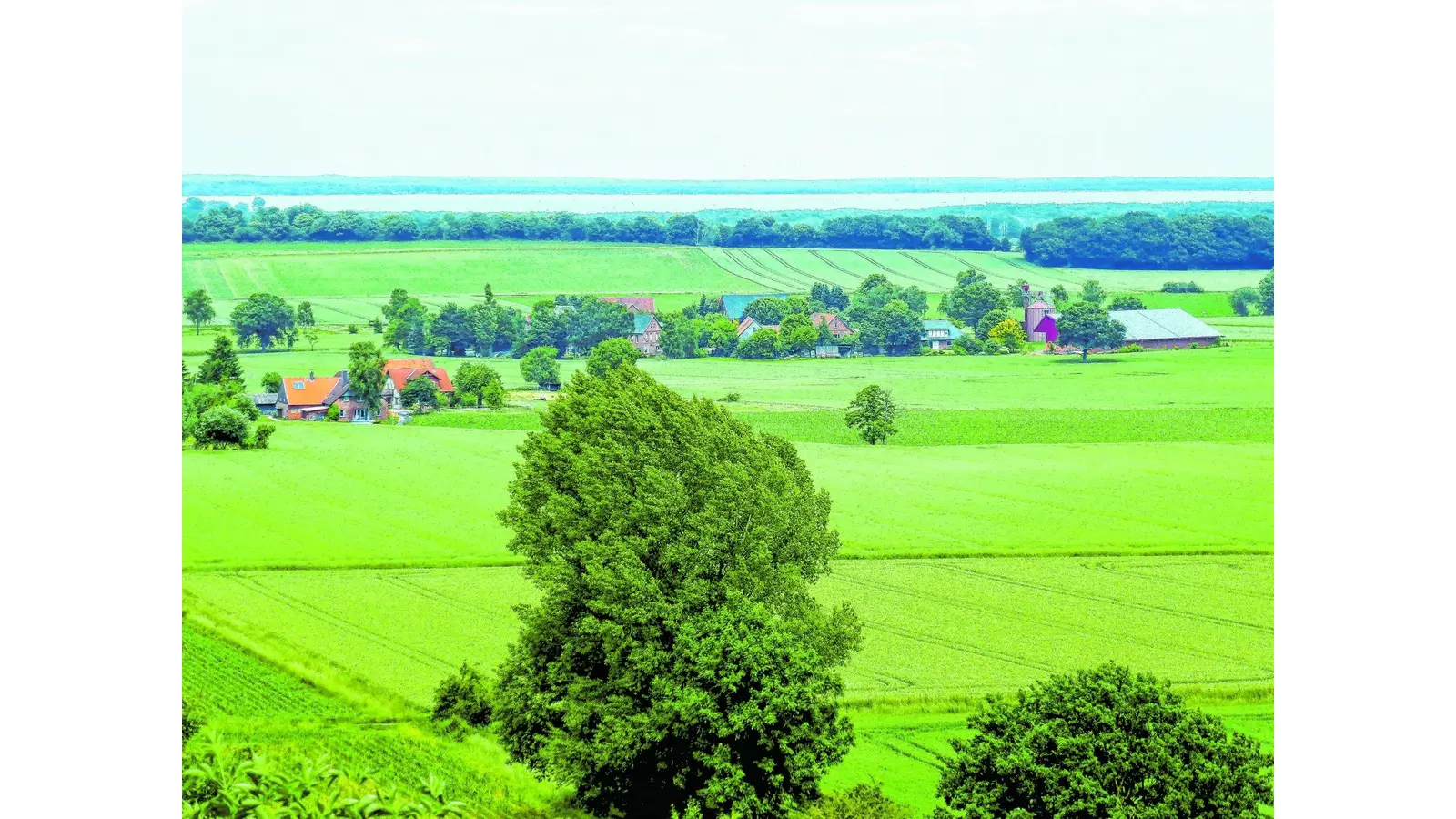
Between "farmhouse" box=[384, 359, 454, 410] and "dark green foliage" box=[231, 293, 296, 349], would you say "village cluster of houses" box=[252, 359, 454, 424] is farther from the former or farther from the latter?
"dark green foliage" box=[231, 293, 296, 349]

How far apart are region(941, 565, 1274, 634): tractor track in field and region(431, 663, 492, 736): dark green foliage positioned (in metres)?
7.25

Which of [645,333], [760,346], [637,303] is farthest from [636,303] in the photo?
[760,346]

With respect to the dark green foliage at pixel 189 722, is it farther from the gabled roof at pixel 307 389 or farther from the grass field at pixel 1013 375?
the grass field at pixel 1013 375

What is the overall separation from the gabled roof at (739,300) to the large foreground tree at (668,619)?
686 centimetres

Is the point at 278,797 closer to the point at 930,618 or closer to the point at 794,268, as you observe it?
the point at 930,618

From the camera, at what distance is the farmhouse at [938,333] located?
2369 cm

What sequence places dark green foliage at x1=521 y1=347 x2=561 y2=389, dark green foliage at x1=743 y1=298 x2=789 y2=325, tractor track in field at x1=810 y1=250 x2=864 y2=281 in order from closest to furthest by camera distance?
dark green foliage at x1=521 y1=347 x2=561 y2=389, dark green foliage at x1=743 y1=298 x2=789 y2=325, tractor track in field at x1=810 y1=250 x2=864 y2=281

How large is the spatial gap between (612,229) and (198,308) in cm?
679

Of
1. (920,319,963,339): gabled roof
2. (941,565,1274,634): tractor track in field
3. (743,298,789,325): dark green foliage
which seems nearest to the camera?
(941,565,1274,634): tractor track in field

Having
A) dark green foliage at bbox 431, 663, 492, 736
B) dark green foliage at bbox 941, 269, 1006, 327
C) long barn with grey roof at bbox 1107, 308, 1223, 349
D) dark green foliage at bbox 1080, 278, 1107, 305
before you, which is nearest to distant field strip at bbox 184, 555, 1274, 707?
dark green foliage at bbox 431, 663, 492, 736

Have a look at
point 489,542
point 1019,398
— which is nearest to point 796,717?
point 489,542

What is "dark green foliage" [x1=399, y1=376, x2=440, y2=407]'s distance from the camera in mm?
23516

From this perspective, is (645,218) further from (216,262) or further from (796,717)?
(796,717)

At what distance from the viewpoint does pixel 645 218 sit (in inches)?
946
